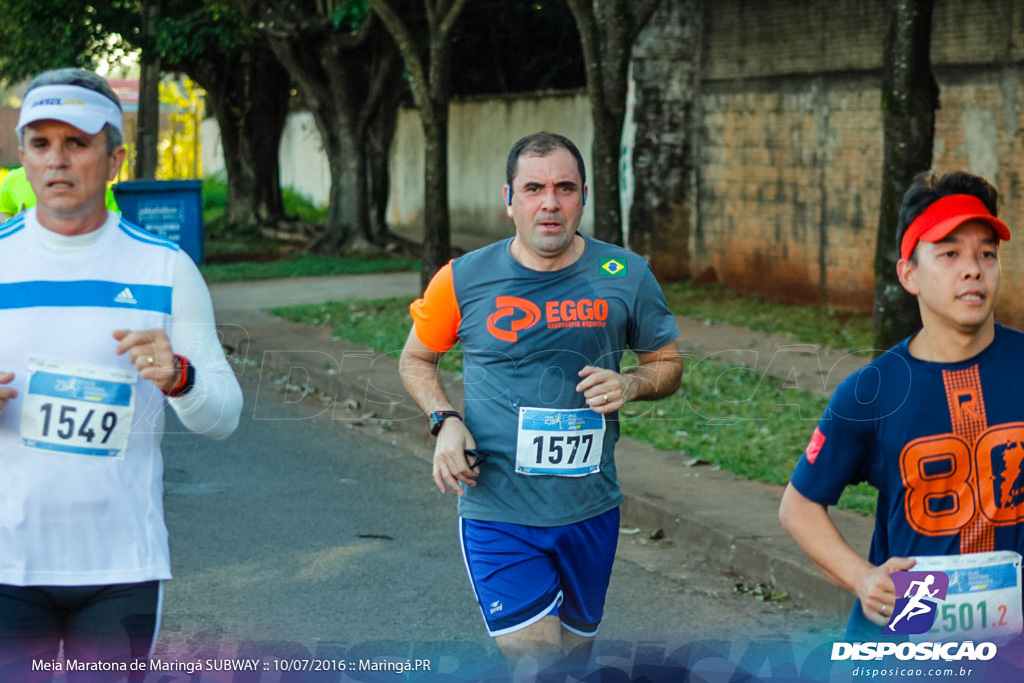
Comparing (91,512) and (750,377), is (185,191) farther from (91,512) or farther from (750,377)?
(91,512)

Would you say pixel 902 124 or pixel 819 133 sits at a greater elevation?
pixel 902 124

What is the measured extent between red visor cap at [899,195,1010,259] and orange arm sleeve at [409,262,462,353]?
1.56 meters

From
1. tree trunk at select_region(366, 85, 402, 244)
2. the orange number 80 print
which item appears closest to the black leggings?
the orange number 80 print

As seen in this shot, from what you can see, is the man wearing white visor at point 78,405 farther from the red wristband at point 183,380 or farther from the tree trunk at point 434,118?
the tree trunk at point 434,118

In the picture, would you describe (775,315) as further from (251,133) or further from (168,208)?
(251,133)

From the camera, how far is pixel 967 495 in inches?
115

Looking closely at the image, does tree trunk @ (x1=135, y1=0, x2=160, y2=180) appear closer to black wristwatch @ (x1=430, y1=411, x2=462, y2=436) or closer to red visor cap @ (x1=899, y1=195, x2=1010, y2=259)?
black wristwatch @ (x1=430, y1=411, x2=462, y2=436)

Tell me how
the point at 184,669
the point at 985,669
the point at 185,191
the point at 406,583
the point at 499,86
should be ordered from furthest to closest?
the point at 499,86, the point at 185,191, the point at 406,583, the point at 184,669, the point at 985,669

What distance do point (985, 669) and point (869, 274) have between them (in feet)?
36.3

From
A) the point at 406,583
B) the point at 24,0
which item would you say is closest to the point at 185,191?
the point at 24,0

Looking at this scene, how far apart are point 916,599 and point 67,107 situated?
217 centimetres

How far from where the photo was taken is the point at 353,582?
624 centimetres

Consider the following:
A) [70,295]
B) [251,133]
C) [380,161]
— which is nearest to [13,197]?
[70,295]

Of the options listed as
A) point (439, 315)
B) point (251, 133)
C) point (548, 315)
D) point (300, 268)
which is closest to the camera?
point (548, 315)
